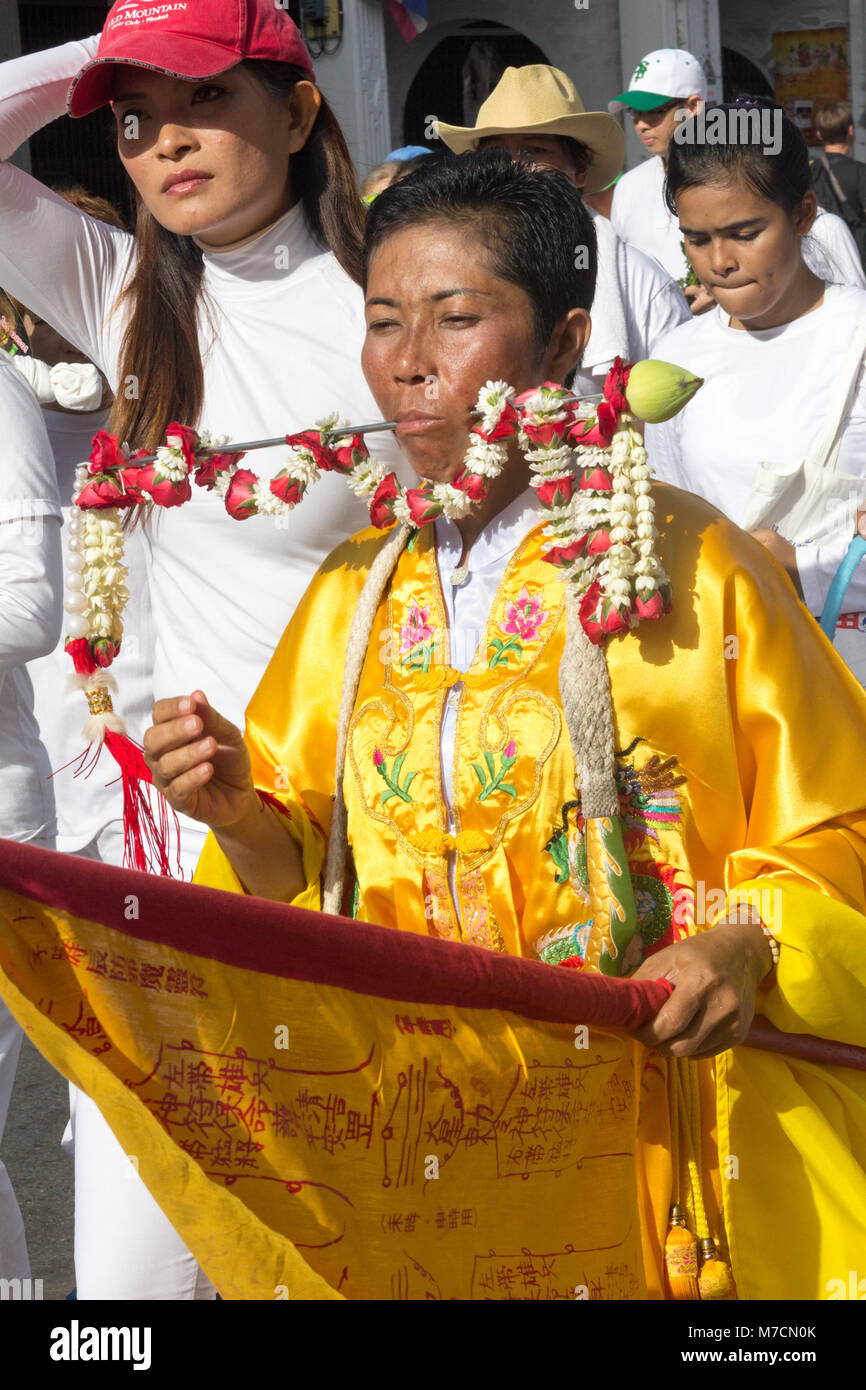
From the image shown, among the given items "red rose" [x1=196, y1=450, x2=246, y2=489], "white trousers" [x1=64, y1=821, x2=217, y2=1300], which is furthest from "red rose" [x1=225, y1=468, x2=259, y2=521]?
"white trousers" [x1=64, y1=821, x2=217, y2=1300]

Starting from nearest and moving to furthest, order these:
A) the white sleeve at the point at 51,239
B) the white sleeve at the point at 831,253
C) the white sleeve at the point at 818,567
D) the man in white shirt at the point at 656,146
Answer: the white sleeve at the point at 51,239 → the white sleeve at the point at 818,567 → the white sleeve at the point at 831,253 → the man in white shirt at the point at 656,146

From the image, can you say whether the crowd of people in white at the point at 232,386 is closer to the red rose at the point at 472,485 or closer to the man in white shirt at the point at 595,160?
the man in white shirt at the point at 595,160

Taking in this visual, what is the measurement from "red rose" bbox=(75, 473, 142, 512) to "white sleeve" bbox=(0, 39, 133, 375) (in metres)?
0.74

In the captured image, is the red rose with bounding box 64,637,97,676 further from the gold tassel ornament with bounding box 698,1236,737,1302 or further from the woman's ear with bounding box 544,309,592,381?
the gold tassel ornament with bounding box 698,1236,737,1302

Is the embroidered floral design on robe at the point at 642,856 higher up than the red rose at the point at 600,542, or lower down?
lower down

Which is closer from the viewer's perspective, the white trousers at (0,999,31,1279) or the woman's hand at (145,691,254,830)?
the woman's hand at (145,691,254,830)

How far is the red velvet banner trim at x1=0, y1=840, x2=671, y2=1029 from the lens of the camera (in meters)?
1.66

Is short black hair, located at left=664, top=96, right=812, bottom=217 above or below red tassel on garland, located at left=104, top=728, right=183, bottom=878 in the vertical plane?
above

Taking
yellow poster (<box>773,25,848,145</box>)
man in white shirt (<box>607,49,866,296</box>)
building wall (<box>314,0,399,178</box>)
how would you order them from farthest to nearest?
yellow poster (<box>773,25,848,145</box>) → building wall (<box>314,0,399,178</box>) → man in white shirt (<box>607,49,866,296</box>)

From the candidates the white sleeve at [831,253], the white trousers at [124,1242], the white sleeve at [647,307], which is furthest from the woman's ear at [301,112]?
the white sleeve at [831,253]

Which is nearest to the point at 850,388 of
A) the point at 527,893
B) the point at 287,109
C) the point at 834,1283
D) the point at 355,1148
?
the point at 287,109

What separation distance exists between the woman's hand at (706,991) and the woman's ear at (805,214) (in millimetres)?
2285

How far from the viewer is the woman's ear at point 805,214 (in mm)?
3883
